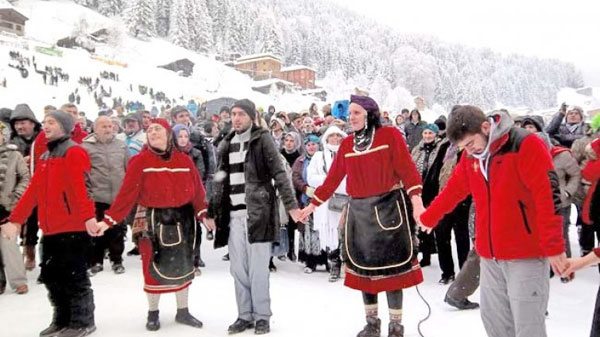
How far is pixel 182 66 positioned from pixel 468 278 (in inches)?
2381

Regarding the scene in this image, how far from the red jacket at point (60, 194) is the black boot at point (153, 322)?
104 centimetres

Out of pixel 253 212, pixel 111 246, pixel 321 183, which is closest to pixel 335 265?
pixel 321 183

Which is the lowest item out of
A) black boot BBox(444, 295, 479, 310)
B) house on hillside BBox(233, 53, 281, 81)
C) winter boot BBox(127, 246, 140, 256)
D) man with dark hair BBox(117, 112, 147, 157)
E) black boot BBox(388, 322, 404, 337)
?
winter boot BBox(127, 246, 140, 256)

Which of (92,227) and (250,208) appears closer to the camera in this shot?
(92,227)

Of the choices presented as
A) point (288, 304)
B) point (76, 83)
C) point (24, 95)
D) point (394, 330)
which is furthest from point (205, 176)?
point (76, 83)

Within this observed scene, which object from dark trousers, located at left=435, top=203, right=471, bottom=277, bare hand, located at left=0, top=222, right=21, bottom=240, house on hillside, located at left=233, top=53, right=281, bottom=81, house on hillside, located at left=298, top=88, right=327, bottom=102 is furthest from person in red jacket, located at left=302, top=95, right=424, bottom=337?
house on hillside, located at left=233, top=53, right=281, bottom=81

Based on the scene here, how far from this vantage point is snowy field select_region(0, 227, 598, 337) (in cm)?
438

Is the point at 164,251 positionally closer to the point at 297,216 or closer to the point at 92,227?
the point at 92,227

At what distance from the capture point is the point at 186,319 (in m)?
4.48

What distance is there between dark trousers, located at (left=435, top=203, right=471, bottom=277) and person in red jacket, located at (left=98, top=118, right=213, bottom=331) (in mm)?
3287

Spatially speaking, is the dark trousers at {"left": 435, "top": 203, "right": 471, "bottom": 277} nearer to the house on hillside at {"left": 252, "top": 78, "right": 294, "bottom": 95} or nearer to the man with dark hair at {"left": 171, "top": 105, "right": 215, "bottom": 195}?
the man with dark hair at {"left": 171, "top": 105, "right": 215, "bottom": 195}

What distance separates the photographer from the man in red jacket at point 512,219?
8.52 feet

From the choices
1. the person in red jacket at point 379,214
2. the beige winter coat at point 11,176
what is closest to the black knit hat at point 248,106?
the person in red jacket at point 379,214

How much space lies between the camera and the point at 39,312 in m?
4.91
